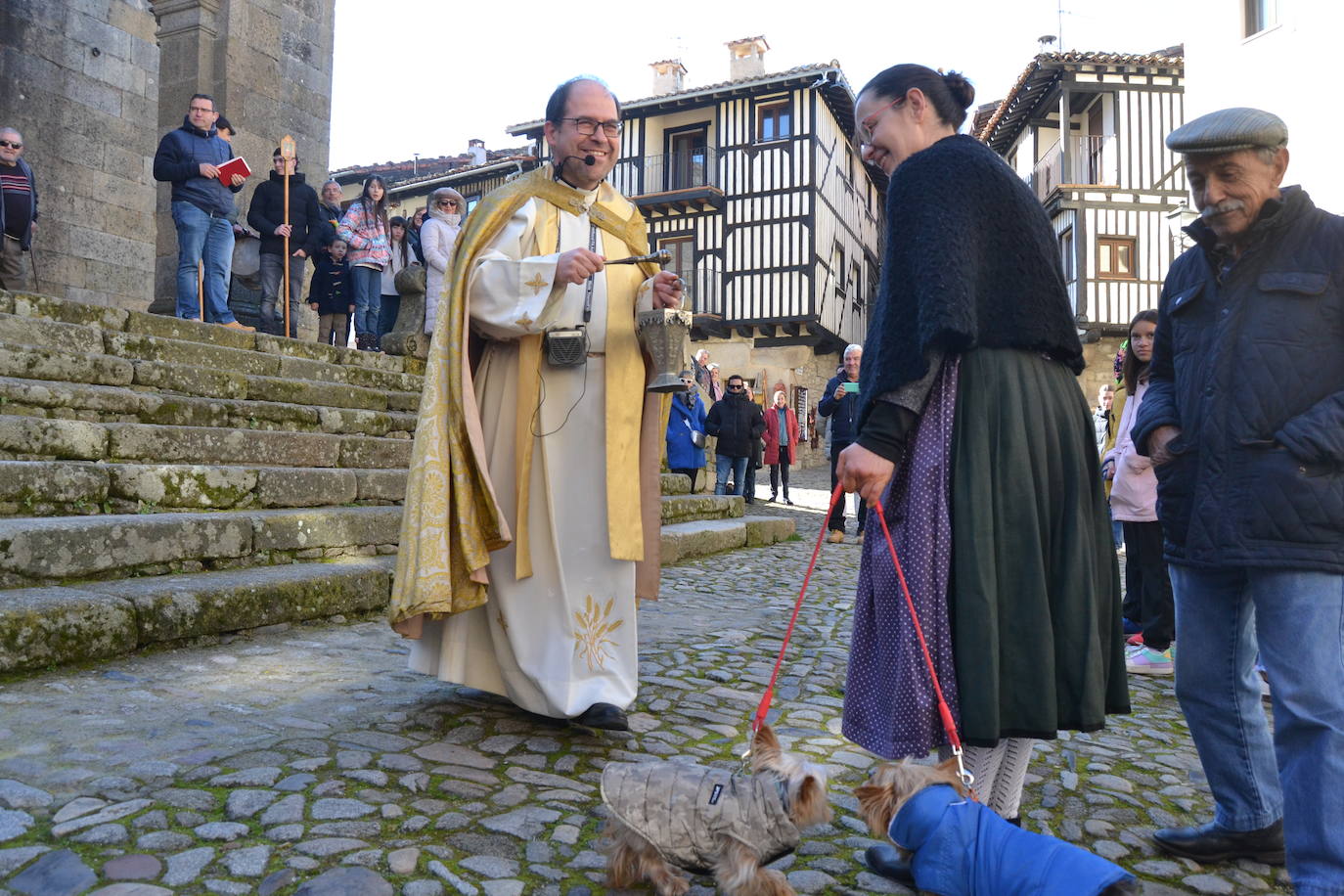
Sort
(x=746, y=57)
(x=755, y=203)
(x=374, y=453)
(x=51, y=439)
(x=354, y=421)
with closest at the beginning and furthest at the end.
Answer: (x=51, y=439), (x=374, y=453), (x=354, y=421), (x=755, y=203), (x=746, y=57)

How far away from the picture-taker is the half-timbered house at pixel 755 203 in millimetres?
25406

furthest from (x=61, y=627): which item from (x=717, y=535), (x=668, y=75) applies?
(x=668, y=75)

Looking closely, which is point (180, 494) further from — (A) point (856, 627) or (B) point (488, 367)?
(A) point (856, 627)

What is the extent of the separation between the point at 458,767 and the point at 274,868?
753 millimetres

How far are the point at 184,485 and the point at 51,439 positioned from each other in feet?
2.12

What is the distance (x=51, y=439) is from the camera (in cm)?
499

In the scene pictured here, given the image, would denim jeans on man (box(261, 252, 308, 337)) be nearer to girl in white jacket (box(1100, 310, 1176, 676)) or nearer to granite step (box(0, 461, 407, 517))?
granite step (box(0, 461, 407, 517))

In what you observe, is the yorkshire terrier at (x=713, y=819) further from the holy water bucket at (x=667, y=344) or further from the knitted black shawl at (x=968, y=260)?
the holy water bucket at (x=667, y=344)

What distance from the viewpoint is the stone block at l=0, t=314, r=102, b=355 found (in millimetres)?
5996

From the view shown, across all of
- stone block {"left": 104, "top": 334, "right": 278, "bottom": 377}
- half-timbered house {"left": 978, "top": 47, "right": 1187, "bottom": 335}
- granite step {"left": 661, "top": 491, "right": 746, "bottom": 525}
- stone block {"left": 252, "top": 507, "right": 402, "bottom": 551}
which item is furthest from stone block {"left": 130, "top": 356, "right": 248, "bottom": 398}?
half-timbered house {"left": 978, "top": 47, "right": 1187, "bottom": 335}

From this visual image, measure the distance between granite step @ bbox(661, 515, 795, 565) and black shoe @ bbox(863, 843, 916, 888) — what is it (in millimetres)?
5617

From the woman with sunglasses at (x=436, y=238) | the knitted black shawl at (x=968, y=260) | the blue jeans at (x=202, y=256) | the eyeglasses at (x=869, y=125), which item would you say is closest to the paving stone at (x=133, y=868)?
the knitted black shawl at (x=968, y=260)

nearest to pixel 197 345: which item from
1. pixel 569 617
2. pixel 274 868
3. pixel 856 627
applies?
pixel 569 617

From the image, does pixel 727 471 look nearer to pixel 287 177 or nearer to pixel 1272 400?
pixel 287 177
